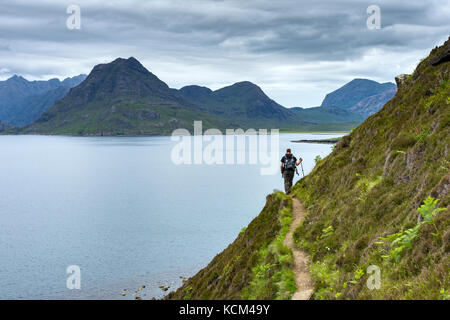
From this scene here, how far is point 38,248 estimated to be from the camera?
191 feet

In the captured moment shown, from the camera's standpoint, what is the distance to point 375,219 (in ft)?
50.0

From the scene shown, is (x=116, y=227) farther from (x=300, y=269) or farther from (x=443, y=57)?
(x=443, y=57)

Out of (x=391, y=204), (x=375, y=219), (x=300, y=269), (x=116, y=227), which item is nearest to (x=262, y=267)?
(x=300, y=269)

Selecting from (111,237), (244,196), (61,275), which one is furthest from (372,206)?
(244,196)

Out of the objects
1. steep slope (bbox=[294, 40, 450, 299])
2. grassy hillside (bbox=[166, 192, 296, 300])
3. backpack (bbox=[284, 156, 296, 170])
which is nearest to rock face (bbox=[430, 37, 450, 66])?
steep slope (bbox=[294, 40, 450, 299])

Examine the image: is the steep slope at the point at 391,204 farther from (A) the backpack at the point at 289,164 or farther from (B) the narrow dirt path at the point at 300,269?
(A) the backpack at the point at 289,164

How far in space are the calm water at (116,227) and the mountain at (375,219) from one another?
22595 millimetres

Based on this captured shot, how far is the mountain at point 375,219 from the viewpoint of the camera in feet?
33.0

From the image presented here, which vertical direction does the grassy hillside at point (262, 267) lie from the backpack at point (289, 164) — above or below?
below

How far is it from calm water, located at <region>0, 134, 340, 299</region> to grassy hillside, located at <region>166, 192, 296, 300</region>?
2029 cm

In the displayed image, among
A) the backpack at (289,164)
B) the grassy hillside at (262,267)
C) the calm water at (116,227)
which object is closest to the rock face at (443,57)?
the backpack at (289,164)

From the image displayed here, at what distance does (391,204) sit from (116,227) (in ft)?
211
